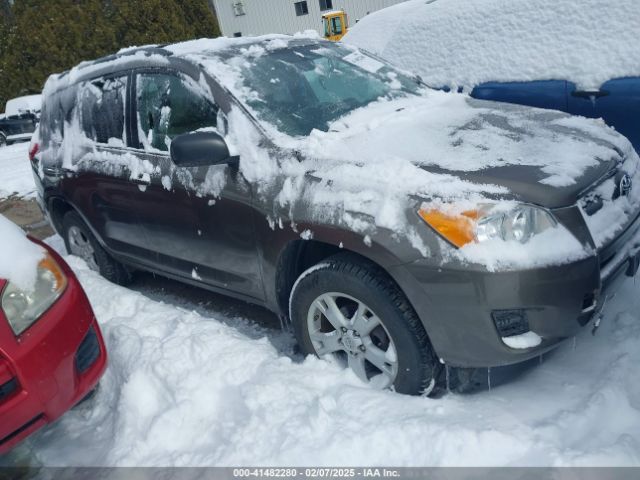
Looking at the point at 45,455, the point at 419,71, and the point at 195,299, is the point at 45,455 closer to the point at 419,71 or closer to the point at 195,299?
the point at 195,299

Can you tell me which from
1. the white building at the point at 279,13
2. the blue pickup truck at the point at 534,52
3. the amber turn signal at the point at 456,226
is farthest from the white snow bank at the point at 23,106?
the amber turn signal at the point at 456,226

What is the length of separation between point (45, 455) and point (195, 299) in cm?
168

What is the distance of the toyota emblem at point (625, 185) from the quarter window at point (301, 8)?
1014 inches

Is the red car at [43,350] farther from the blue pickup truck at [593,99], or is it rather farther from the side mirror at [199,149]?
the blue pickup truck at [593,99]

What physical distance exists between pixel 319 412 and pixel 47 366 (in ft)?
3.84

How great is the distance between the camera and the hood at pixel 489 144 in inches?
92.4

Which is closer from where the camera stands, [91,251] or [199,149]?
[199,149]

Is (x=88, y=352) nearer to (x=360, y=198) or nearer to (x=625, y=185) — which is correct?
(x=360, y=198)

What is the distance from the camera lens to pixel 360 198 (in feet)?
8.19

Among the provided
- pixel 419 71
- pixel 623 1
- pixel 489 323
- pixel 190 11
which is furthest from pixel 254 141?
pixel 190 11

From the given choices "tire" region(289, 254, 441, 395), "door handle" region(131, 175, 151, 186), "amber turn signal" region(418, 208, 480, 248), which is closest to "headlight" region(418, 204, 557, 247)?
"amber turn signal" region(418, 208, 480, 248)

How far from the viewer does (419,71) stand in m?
4.93

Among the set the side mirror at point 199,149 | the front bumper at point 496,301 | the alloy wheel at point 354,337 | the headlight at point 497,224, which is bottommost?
the alloy wheel at point 354,337

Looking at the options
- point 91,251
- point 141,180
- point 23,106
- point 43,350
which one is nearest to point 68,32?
point 23,106
